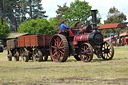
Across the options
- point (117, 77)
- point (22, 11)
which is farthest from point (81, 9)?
point (117, 77)

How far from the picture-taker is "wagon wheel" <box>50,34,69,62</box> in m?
15.5

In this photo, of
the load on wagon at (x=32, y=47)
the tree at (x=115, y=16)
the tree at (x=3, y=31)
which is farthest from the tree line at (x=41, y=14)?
the load on wagon at (x=32, y=47)

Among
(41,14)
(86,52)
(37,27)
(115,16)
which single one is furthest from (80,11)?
(86,52)

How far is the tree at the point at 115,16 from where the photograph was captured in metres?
96.9

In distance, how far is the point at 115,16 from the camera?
99625 millimetres

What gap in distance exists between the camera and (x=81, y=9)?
72.9 m

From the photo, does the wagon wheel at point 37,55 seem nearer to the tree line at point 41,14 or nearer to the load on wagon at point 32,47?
the load on wagon at point 32,47

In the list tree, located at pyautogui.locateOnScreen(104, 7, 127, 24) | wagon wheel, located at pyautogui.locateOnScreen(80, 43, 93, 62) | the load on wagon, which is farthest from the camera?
tree, located at pyautogui.locateOnScreen(104, 7, 127, 24)

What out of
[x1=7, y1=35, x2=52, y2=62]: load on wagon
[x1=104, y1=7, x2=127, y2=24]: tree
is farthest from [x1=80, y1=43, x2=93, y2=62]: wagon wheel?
[x1=104, y1=7, x2=127, y2=24]: tree

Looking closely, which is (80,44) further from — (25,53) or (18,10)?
(18,10)

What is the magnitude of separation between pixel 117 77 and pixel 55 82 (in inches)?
72.5

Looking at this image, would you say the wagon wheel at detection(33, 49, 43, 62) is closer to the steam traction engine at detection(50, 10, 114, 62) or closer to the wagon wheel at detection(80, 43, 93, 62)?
the steam traction engine at detection(50, 10, 114, 62)

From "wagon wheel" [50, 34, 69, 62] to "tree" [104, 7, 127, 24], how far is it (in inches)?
3195

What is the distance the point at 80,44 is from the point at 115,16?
3354 inches
